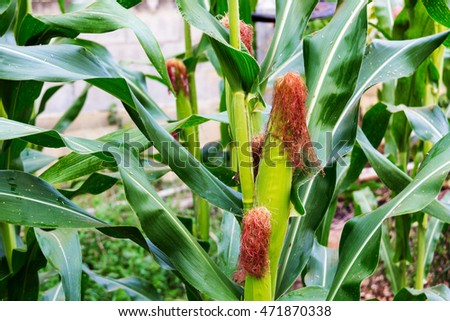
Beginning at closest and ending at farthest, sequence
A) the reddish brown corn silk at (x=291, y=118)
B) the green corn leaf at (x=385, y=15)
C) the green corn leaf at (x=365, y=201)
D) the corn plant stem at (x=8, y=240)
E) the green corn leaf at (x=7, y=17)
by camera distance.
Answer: the reddish brown corn silk at (x=291, y=118) < the green corn leaf at (x=7, y=17) < the corn plant stem at (x=8, y=240) < the green corn leaf at (x=385, y=15) < the green corn leaf at (x=365, y=201)

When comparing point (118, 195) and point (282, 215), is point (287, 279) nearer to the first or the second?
point (282, 215)

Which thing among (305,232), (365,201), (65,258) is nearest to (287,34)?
(305,232)

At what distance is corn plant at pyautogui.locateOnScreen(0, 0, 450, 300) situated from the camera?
35.0 inches

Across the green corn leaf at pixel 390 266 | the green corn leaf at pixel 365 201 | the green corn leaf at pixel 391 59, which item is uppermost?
the green corn leaf at pixel 391 59

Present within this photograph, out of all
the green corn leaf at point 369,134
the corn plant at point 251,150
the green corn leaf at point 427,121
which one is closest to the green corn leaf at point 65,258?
the corn plant at point 251,150

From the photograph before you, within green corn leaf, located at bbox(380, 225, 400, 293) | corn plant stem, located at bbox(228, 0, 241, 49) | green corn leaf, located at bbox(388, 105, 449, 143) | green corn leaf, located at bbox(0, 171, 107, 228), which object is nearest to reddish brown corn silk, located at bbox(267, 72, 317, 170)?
corn plant stem, located at bbox(228, 0, 241, 49)

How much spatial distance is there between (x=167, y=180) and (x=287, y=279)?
3.17m

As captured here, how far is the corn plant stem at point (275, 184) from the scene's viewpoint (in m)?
0.88

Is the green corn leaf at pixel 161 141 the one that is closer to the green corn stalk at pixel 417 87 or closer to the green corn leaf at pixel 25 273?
the green corn leaf at pixel 25 273

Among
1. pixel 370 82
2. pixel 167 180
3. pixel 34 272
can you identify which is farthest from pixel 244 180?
pixel 167 180

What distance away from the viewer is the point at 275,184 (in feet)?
2.92

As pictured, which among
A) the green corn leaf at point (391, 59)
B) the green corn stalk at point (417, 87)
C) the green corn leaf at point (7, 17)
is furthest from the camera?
the green corn stalk at point (417, 87)

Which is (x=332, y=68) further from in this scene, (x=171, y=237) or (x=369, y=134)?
(x=369, y=134)

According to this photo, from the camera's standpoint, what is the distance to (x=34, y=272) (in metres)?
1.28
